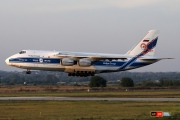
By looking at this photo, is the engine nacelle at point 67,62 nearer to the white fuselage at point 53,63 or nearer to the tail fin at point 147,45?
the white fuselage at point 53,63

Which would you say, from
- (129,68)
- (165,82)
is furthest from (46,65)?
(165,82)

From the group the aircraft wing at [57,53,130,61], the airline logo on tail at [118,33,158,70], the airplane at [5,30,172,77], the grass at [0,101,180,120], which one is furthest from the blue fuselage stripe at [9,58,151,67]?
the grass at [0,101,180,120]

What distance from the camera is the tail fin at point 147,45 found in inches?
3059

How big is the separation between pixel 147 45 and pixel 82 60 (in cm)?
1191

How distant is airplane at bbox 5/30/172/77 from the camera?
233ft

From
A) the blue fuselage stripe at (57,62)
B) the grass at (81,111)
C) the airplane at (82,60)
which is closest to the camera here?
the grass at (81,111)

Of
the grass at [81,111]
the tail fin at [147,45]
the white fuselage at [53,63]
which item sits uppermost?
the tail fin at [147,45]

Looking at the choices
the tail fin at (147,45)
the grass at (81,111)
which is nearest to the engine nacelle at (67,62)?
the tail fin at (147,45)

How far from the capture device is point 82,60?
73125 millimetres

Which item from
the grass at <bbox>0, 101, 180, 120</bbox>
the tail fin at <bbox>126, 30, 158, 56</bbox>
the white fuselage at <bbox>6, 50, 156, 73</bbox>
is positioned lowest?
the grass at <bbox>0, 101, 180, 120</bbox>

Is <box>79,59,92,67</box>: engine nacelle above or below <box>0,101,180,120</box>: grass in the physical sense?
above

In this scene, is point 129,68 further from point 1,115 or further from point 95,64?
point 1,115

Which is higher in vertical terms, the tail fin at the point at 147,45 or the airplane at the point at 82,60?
the tail fin at the point at 147,45

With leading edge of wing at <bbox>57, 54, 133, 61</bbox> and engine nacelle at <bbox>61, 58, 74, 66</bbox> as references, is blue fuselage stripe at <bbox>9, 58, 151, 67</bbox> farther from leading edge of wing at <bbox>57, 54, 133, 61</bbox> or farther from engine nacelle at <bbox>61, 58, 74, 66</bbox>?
leading edge of wing at <bbox>57, 54, 133, 61</bbox>
